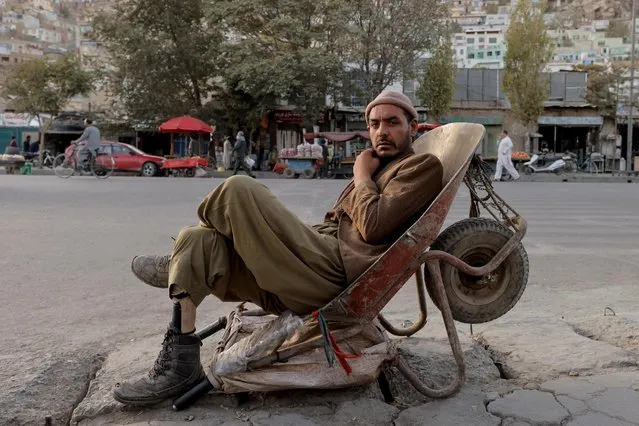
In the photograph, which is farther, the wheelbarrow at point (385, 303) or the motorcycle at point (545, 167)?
the motorcycle at point (545, 167)

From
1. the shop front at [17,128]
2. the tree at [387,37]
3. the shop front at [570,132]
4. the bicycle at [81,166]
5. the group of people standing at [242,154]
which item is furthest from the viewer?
the shop front at [17,128]

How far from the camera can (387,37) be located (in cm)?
2891

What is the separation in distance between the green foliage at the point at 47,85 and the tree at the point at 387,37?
14.5 m

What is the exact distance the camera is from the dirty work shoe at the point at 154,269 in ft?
8.88

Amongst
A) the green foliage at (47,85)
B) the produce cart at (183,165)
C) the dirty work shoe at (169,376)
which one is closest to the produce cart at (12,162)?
the produce cart at (183,165)

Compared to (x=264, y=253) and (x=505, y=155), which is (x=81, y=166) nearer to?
(x=505, y=155)

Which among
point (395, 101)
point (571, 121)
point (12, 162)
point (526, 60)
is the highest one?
point (526, 60)

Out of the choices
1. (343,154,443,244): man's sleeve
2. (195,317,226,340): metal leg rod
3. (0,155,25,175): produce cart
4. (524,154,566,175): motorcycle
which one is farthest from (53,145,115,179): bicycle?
(343,154,443,244): man's sleeve

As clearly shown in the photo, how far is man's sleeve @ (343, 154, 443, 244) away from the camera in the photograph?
8.47 ft

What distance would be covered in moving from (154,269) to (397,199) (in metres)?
1.07

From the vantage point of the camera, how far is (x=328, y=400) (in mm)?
2656

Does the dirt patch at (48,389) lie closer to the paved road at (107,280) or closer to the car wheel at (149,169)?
the paved road at (107,280)

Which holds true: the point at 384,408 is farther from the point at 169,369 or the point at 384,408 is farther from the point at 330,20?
the point at 330,20

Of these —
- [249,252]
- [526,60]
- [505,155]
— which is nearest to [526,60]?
[526,60]
